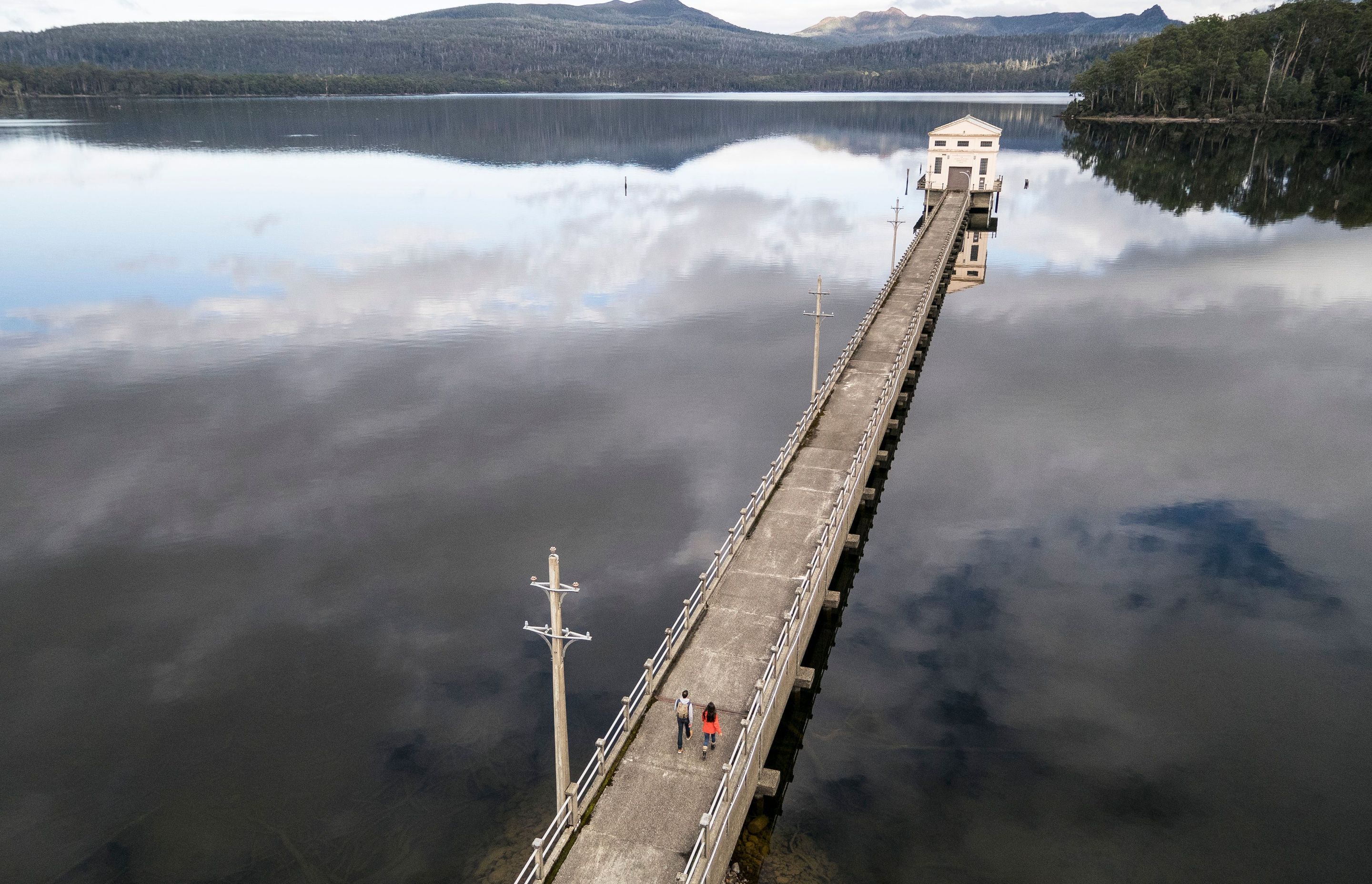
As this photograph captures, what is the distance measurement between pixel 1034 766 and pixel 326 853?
19.4m

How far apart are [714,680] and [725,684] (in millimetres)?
336

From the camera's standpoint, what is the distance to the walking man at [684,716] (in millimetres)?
20875

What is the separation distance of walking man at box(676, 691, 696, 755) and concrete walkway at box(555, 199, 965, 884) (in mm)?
172

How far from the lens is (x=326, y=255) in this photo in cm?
9069

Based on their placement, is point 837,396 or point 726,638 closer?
point 726,638

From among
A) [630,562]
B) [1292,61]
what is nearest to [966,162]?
[630,562]

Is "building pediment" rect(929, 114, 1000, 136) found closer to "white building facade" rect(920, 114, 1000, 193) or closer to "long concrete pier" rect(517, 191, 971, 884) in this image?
"white building facade" rect(920, 114, 1000, 193)

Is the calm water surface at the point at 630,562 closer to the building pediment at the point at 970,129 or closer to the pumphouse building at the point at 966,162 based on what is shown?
the pumphouse building at the point at 966,162

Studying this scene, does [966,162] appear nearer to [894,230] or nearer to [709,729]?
[894,230]

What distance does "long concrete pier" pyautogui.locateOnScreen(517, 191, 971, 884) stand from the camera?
1880 cm

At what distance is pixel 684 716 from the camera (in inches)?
822

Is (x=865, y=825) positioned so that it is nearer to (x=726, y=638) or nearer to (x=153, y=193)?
(x=726, y=638)

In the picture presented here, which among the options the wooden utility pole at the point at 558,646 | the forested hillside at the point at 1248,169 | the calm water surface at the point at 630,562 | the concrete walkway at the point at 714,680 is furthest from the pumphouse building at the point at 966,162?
the wooden utility pole at the point at 558,646

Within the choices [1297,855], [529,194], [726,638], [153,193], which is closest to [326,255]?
[529,194]
